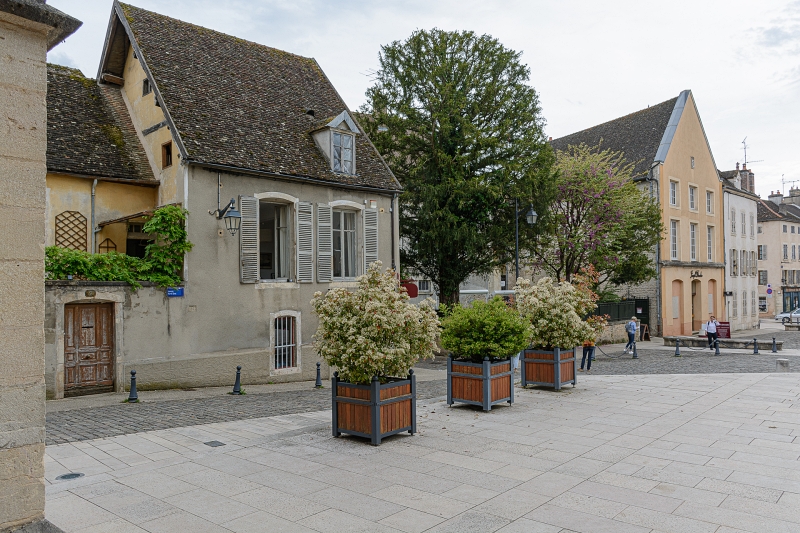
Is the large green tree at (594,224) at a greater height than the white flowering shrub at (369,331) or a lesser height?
greater

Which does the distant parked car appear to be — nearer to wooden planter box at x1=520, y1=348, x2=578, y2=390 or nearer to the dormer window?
wooden planter box at x1=520, y1=348, x2=578, y2=390

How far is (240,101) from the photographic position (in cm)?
1808

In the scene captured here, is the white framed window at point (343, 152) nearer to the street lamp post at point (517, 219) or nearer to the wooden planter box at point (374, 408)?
the street lamp post at point (517, 219)

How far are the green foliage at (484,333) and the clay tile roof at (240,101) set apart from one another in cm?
765

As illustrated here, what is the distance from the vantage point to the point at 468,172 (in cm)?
2252

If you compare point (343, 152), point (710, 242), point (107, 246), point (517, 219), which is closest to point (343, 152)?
point (343, 152)

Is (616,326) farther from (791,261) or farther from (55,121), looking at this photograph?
(791,261)

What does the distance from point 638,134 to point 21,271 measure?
3692 cm

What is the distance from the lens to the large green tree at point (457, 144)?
22.0m

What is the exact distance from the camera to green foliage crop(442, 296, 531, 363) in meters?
11.3

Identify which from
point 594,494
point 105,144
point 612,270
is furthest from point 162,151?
point 612,270

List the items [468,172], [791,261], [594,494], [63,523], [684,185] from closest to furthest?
[63,523] < [594,494] < [468,172] < [684,185] < [791,261]

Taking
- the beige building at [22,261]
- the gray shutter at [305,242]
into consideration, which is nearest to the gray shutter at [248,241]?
the gray shutter at [305,242]

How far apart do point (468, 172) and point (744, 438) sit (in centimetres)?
1500
